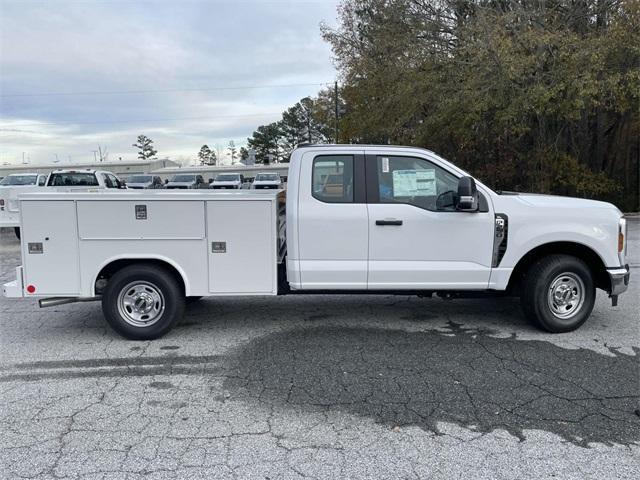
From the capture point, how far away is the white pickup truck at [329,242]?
18.1 feet

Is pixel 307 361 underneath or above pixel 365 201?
underneath

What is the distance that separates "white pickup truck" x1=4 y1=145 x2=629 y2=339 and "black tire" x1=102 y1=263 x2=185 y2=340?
12 millimetres

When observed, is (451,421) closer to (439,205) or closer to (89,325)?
(439,205)

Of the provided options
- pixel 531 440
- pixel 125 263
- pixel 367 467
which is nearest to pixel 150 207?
pixel 125 263

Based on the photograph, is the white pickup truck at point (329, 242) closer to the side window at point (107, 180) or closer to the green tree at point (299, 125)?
the side window at point (107, 180)

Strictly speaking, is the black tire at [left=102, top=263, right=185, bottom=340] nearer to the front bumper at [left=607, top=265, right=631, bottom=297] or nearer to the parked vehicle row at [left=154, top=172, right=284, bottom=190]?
the front bumper at [left=607, top=265, right=631, bottom=297]

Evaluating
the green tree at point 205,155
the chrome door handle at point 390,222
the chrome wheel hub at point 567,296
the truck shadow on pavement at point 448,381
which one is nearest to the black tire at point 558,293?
the chrome wheel hub at point 567,296

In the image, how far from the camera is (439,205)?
18.5ft

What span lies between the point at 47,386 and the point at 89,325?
1.89 m

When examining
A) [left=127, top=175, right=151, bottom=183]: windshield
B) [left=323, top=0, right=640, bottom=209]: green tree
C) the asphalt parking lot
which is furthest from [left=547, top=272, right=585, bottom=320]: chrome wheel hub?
[left=127, top=175, right=151, bottom=183]: windshield

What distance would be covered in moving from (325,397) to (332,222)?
196 centimetres

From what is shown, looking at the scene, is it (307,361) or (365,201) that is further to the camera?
(365,201)

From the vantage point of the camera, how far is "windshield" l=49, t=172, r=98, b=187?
17.6 meters

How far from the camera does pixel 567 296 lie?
19.0 feet
